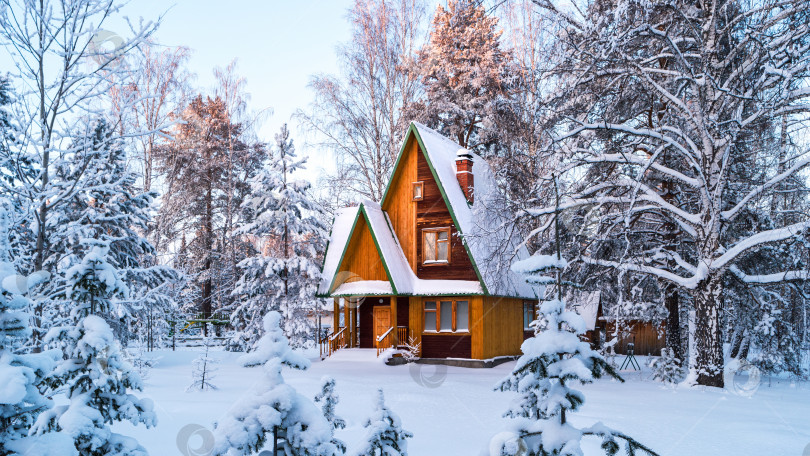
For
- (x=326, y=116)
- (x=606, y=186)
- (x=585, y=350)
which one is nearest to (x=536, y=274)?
(x=585, y=350)

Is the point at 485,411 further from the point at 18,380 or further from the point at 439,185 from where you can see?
the point at 439,185

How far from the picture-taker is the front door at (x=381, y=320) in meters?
22.1

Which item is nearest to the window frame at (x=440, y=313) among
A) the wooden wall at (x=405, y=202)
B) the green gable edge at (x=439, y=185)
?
the green gable edge at (x=439, y=185)

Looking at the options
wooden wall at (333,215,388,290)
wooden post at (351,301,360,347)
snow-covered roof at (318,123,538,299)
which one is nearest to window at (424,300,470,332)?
snow-covered roof at (318,123,538,299)

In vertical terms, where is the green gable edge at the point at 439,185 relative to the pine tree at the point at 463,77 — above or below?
below

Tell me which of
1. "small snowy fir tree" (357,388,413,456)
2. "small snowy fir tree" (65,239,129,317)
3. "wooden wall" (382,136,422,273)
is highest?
"wooden wall" (382,136,422,273)

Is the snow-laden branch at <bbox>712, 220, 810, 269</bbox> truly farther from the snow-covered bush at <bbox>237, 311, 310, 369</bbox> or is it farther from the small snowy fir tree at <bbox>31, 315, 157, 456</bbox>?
the small snowy fir tree at <bbox>31, 315, 157, 456</bbox>

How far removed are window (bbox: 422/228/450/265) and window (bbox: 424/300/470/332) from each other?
166 centimetres

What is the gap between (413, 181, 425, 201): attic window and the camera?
70.6 ft

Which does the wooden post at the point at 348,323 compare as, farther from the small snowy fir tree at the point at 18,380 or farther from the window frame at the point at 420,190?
the small snowy fir tree at the point at 18,380

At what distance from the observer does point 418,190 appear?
2159cm

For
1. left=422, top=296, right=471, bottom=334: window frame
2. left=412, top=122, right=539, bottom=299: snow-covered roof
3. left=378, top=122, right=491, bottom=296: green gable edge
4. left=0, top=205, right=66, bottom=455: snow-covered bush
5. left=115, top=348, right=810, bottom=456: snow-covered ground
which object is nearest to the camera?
left=0, top=205, right=66, bottom=455: snow-covered bush

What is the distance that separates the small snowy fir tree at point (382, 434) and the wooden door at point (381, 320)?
54.9 ft

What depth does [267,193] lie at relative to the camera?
78.0 feet
